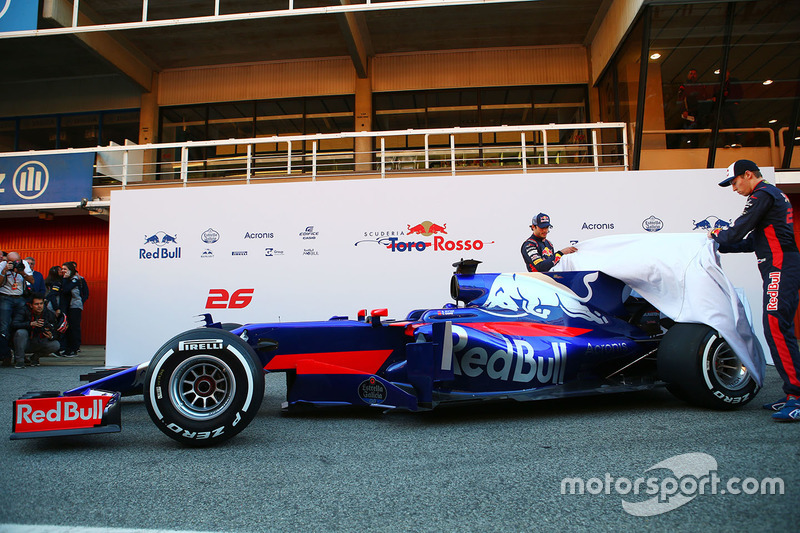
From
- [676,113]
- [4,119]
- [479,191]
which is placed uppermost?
[4,119]

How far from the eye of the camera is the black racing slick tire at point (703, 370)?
3.48 m

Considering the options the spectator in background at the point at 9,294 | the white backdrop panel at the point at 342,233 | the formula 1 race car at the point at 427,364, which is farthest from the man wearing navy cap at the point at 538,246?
the spectator in background at the point at 9,294

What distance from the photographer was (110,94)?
1509 centimetres

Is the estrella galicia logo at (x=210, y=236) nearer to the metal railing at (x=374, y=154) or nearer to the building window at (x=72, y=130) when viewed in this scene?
the metal railing at (x=374, y=154)

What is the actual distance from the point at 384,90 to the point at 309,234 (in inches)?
286

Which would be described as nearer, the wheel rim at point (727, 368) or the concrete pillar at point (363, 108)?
the wheel rim at point (727, 368)

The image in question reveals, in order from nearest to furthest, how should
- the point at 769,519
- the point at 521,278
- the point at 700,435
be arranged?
the point at 769,519
the point at 700,435
the point at 521,278

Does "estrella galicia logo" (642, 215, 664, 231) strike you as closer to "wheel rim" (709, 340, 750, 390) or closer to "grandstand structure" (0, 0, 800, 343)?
"grandstand structure" (0, 0, 800, 343)

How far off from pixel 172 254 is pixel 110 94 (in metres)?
9.40

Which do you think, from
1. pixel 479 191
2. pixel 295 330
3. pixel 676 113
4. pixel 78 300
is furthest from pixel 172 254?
pixel 676 113

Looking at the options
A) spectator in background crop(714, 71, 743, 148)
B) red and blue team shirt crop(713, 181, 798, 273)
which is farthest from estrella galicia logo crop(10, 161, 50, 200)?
spectator in background crop(714, 71, 743, 148)

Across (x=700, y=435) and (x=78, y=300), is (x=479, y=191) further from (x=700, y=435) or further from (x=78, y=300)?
(x=78, y=300)

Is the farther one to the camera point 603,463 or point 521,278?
point 521,278

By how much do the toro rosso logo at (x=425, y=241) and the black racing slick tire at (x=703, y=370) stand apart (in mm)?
4637
